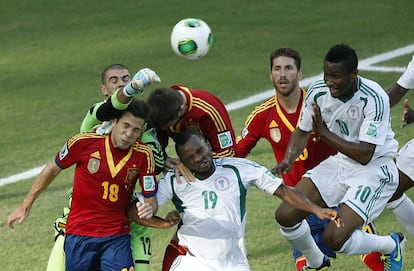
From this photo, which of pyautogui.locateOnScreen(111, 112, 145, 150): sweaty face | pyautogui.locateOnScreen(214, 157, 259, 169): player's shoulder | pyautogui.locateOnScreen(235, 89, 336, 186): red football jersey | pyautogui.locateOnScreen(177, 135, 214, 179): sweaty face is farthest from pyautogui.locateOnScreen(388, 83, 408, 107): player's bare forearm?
pyautogui.locateOnScreen(111, 112, 145, 150): sweaty face

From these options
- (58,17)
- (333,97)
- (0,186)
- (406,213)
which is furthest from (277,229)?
(58,17)

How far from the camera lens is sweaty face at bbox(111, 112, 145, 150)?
865cm

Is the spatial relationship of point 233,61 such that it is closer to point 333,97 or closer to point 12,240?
point 12,240

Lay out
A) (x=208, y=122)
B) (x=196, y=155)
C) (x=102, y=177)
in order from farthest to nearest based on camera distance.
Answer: (x=208, y=122) → (x=102, y=177) → (x=196, y=155)

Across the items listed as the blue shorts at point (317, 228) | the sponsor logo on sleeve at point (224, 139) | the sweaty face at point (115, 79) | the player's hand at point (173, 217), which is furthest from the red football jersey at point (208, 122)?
the blue shorts at point (317, 228)

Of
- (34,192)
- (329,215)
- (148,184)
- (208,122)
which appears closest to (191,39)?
(208,122)

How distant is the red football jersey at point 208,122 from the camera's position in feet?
29.6

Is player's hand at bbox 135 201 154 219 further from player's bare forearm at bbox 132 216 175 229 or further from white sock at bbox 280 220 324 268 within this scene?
white sock at bbox 280 220 324 268

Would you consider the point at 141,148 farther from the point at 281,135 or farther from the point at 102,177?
the point at 281,135

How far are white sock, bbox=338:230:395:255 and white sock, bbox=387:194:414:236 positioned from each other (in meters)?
0.57

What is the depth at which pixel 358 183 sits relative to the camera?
9406 millimetres

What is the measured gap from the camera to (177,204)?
8.86m

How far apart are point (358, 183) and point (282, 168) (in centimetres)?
63

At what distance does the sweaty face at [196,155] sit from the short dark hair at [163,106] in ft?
0.81
